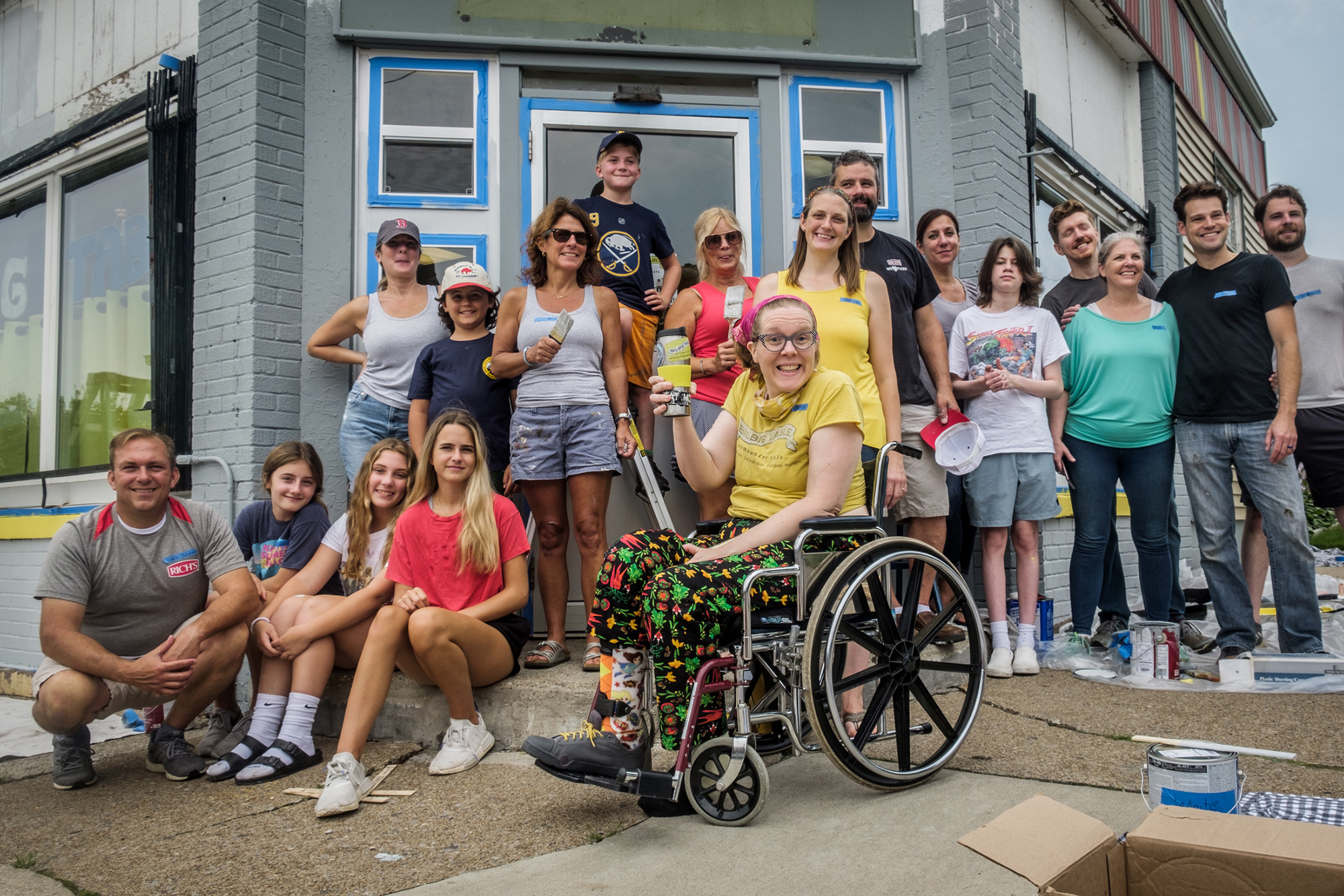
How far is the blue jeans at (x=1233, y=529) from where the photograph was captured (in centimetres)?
360

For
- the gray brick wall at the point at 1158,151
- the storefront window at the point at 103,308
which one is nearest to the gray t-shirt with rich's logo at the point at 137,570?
the storefront window at the point at 103,308

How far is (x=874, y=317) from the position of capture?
334 centimetres

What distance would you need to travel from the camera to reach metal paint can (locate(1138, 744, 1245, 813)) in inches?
65.6

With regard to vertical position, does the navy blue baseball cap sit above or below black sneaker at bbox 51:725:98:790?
above

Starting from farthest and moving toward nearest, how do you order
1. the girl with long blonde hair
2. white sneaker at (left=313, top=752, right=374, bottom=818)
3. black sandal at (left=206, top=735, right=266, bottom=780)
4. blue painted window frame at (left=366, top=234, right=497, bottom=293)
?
blue painted window frame at (left=366, top=234, right=497, bottom=293)
black sandal at (left=206, top=735, right=266, bottom=780)
the girl with long blonde hair
white sneaker at (left=313, top=752, right=374, bottom=818)

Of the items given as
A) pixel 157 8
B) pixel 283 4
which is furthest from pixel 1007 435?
pixel 157 8

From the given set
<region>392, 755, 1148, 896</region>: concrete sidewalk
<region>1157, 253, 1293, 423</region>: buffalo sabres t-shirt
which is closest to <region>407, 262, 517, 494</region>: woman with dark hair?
<region>392, 755, 1148, 896</region>: concrete sidewalk

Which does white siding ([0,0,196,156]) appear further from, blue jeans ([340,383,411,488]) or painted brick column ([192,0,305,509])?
blue jeans ([340,383,411,488])

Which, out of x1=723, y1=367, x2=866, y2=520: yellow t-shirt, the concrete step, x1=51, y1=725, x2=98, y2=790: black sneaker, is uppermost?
x1=723, y1=367, x2=866, y2=520: yellow t-shirt

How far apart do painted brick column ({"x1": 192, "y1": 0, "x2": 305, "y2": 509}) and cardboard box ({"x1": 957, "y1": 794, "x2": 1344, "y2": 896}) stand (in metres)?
3.89

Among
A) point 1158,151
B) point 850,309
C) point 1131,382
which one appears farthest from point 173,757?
point 1158,151

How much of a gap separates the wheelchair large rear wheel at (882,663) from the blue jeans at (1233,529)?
66.0 inches

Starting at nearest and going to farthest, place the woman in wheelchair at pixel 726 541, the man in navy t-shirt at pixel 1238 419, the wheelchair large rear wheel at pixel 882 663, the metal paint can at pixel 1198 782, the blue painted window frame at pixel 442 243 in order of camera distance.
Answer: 1. the metal paint can at pixel 1198 782
2. the wheelchair large rear wheel at pixel 882 663
3. the woman in wheelchair at pixel 726 541
4. the man in navy t-shirt at pixel 1238 419
5. the blue painted window frame at pixel 442 243

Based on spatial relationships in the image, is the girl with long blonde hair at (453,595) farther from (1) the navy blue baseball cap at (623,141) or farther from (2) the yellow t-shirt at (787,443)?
(1) the navy blue baseball cap at (623,141)
